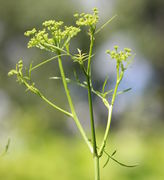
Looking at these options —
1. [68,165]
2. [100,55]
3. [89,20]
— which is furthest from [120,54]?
[100,55]

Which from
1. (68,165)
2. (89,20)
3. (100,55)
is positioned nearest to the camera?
(89,20)

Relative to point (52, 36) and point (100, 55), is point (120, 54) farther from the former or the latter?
point (100, 55)

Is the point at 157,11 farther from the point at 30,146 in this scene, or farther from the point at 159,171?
the point at 159,171

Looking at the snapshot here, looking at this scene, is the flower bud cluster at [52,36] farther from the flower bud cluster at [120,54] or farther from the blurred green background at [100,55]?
the blurred green background at [100,55]

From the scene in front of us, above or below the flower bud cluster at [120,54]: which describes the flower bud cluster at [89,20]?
above

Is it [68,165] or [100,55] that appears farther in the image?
[100,55]

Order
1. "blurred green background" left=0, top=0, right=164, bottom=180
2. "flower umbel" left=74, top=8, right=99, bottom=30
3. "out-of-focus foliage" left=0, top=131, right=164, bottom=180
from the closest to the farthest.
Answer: "flower umbel" left=74, top=8, right=99, bottom=30, "out-of-focus foliage" left=0, top=131, right=164, bottom=180, "blurred green background" left=0, top=0, right=164, bottom=180

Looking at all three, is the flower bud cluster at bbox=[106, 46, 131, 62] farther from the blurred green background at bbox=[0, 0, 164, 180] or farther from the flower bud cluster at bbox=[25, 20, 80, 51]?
the blurred green background at bbox=[0, 0, 164, 180]

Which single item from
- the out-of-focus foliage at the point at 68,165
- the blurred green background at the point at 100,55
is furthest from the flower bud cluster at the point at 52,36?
the blurred green background at the point at 100,55

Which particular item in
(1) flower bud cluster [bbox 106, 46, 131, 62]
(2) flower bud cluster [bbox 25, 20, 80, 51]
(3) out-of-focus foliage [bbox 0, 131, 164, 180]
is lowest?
(3) out-of-focus foliage [bbox 0, 131, 164, 180]

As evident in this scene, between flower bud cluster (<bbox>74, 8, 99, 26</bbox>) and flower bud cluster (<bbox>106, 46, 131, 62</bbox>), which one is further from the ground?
flower bud cluster (<bbox>74, 8, 99, 26</bbox>)

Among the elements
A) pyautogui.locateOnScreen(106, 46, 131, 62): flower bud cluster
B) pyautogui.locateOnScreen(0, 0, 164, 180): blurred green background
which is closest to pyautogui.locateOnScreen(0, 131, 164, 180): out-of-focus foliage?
pyautogui.locateOnScreen(106, 46, 131, 62): flower bud cluster
